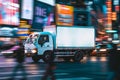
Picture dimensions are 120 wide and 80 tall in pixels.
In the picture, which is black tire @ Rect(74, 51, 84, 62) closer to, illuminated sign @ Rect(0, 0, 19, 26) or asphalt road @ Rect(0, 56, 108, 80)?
asphalt road @ Rect(0, 56, 108, 80)

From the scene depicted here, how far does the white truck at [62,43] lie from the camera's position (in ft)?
89.8

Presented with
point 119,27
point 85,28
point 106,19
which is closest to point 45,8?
point 106,19

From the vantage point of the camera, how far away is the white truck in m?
27.4

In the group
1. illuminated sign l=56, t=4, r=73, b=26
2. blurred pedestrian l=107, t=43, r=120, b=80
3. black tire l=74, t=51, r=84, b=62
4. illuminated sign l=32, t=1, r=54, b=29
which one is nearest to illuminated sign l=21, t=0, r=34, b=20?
illuminated sign l=32, t=1, r=54, b=29

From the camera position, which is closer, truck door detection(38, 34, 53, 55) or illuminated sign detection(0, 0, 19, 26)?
truck door detection(38, 34, 53, 55)

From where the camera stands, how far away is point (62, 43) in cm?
2852

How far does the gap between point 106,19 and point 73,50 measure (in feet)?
161

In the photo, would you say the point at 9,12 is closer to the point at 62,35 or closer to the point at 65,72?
the point at 62,35

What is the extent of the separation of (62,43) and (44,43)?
1.58 m

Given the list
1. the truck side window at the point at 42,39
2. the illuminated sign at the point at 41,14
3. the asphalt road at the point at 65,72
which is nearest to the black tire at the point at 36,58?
the truck side window at the point at 42,39

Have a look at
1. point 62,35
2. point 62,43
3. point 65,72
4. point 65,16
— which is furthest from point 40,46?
point 65,16

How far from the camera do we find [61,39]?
94.2 ft

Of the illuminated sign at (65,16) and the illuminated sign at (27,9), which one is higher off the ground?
the illuminated sign at (27,9)

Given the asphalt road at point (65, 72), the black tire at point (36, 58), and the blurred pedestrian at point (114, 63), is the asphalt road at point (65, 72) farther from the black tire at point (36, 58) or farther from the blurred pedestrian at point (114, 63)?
the blurred pedestrian at point (114, 63)
